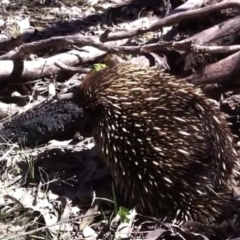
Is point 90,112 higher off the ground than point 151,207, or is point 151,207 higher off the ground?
point 90,112

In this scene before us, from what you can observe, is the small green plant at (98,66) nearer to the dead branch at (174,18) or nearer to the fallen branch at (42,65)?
the fallen branch at (42,65)

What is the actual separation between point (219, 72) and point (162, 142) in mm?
1336

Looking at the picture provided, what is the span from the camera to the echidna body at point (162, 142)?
13.0 feet

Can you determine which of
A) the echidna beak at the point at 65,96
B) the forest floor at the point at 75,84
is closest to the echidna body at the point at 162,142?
the forest floor at the point at 75,84

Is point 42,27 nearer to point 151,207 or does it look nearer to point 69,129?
point 69,129

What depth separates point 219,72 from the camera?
518cm

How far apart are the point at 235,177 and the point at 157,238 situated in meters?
0.71

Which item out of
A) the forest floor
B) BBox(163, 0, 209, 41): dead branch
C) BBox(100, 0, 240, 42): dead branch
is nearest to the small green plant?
the forest floor

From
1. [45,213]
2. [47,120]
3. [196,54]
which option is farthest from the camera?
[196,54]

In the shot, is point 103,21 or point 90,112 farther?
point 103,21

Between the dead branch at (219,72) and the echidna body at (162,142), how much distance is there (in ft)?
2.32

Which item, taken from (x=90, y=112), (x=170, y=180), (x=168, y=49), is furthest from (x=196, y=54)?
(x=170, y=180)

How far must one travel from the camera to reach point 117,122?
169 inches

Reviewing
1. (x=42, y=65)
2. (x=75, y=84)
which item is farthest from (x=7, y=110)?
(x=75, y=84)
